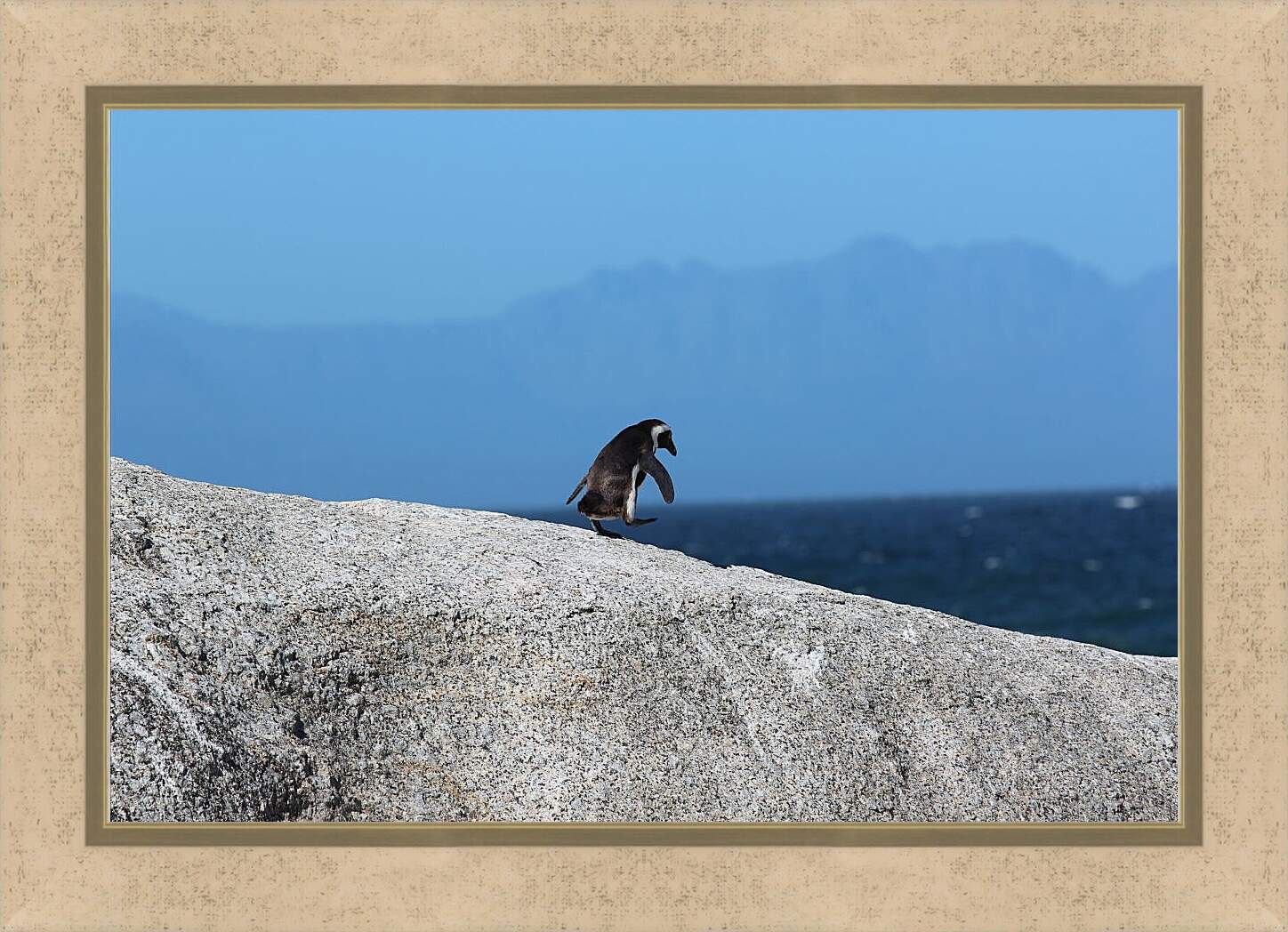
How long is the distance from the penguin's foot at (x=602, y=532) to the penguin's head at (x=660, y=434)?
646 millimetres

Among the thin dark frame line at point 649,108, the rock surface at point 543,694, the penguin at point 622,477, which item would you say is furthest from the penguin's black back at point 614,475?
the thin dark frame line at point 649,108

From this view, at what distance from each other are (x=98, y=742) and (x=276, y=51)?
233 cm

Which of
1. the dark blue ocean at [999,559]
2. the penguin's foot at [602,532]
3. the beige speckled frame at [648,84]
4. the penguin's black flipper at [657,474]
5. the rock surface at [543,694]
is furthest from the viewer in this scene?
the dark blue ocean at [999,559]

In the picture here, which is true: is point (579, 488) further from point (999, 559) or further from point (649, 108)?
point (999, 559)

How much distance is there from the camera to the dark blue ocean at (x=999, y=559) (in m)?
24.0

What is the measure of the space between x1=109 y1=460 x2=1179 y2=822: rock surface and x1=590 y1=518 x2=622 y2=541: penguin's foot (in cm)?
65

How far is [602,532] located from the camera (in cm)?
603

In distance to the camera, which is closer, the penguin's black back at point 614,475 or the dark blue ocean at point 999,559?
the penguin's black back at point 614,475

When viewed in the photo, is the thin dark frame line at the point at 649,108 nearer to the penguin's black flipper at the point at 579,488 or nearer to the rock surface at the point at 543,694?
the rock surface at the point at 543,694

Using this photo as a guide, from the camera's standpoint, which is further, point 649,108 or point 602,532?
point 602,532

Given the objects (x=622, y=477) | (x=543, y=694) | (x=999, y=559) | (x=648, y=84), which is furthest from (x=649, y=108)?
(x=999, y=559)

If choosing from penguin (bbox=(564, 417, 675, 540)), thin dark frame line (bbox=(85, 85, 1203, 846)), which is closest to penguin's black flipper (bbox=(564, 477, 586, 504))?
penguin (bbox=(564, 417, 675, 540))

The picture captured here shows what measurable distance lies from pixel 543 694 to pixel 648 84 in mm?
2229
